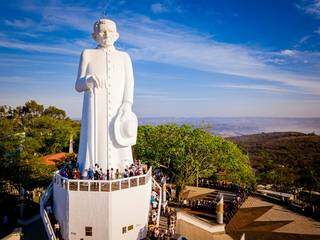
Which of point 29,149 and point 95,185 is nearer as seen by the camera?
point 95,185

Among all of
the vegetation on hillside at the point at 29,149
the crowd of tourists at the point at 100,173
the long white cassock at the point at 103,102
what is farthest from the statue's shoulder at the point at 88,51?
the vegetation on hillside at the point at 29,149

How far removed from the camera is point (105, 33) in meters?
20.5

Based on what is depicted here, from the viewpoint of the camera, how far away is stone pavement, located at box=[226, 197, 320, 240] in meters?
22.3

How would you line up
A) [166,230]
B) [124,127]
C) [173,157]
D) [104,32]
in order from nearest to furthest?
[124,127]
[166,230]
[104,32]
[173,157]

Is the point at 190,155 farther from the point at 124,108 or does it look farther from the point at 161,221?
the point at 124,108

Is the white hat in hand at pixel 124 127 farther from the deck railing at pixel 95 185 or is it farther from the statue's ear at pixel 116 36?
the statue's ear at pixel 116 36

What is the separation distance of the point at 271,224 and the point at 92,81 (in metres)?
15.2

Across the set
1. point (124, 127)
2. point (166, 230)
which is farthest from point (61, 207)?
point (166, 230)

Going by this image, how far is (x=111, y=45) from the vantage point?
20953 mm

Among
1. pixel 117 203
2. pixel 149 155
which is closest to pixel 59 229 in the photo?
pixel 117 203

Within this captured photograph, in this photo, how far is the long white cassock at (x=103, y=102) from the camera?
1969 centimetres

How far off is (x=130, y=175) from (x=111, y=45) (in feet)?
24.9

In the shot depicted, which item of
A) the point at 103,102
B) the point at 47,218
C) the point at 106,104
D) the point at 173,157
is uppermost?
the point at 103,102

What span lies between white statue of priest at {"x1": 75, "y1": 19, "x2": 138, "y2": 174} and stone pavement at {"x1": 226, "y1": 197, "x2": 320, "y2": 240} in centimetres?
919
